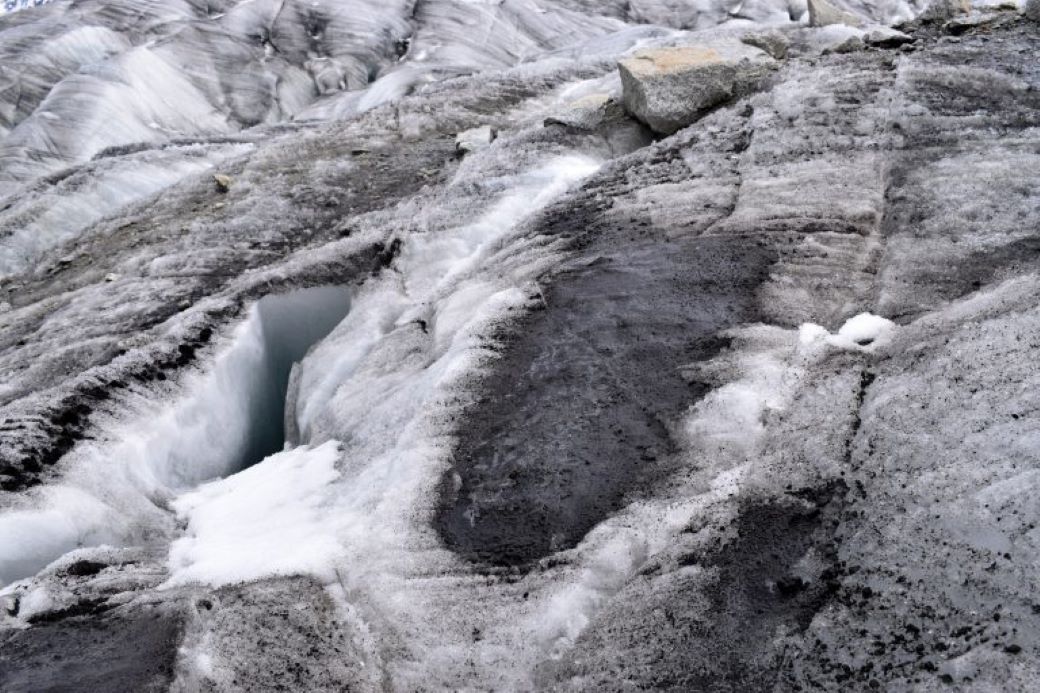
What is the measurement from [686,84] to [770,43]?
82.2 inches

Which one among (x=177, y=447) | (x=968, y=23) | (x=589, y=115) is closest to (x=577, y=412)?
(x=177, y=447)

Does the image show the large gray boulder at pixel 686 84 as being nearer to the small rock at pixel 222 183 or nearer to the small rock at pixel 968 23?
the small rock at pixel 968 23

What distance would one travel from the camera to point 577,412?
18.8 feet

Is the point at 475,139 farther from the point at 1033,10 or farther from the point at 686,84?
the point at 1033,10

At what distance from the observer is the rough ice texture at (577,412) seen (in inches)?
159

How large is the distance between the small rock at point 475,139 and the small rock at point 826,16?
5.44m

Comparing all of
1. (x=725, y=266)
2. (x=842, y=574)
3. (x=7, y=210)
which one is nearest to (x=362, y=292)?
(x=725, y=266)

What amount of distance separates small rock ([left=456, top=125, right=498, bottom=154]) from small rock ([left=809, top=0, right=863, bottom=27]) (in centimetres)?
544

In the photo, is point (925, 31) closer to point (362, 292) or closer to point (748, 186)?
point (748, 186)

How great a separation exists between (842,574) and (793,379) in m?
1.66

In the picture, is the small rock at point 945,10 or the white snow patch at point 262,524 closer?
the white snow patch at point 262,524

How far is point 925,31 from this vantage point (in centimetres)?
1055

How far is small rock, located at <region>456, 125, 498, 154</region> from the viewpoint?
36.8 ft

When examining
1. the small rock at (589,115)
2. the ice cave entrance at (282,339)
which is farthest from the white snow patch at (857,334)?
the small rock at (589,115)
